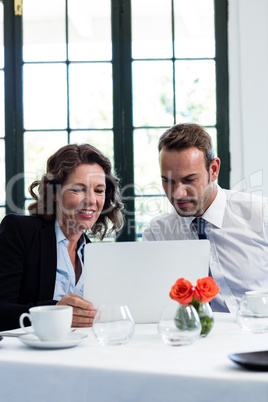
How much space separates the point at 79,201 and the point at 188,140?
0.58 meters

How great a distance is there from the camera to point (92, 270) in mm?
1498

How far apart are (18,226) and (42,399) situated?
111 centimetres

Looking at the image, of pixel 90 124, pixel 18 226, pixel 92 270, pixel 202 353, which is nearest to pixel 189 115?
pixel 90 124

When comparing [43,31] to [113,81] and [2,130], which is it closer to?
[113,81]

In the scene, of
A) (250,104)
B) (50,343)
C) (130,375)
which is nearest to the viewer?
(130,375)

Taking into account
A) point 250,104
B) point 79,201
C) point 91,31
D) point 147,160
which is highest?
point 91,31

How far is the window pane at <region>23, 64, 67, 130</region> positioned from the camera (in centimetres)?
361

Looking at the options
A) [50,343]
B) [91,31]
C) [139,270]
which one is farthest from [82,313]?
[91,31]

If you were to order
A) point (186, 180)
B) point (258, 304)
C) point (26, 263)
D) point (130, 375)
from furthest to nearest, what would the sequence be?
point (186, 180) → point (26, 263) → point (258, 304) → point (130, 375)

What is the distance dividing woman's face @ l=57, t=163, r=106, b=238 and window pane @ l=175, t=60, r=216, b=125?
145cm

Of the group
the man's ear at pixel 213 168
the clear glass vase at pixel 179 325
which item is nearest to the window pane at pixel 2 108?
the man's ear at pixel 213 168

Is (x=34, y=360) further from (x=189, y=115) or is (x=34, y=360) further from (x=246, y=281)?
(x=189, y=115)

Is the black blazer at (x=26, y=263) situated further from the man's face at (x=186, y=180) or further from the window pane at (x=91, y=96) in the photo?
the window pane at (x=91, y=96)

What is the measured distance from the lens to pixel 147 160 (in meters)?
3.60
